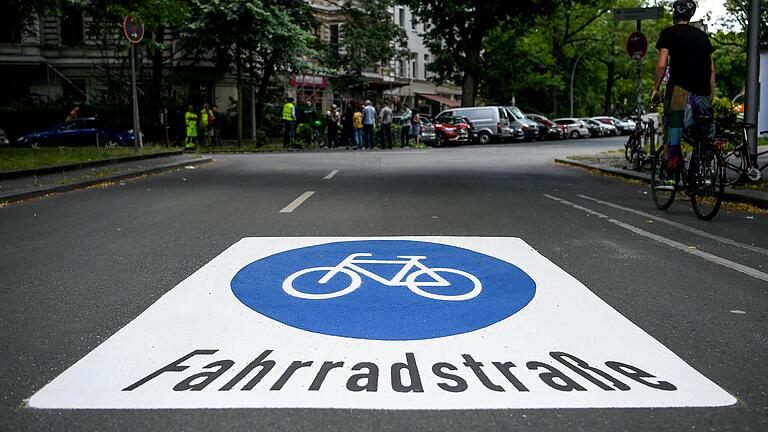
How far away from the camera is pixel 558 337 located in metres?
4.05

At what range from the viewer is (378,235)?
7.37m

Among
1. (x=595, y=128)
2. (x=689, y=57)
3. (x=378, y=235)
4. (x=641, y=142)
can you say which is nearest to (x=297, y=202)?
(x=378, y=235)

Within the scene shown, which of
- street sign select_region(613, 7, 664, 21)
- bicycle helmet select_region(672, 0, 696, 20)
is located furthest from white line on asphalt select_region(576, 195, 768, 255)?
street sign select_region(613, 7, 664, 21)

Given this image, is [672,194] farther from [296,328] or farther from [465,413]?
[465,413]

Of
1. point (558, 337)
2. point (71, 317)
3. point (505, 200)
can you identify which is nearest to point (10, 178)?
point (505, 200)

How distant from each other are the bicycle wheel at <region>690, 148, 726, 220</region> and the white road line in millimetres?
4707

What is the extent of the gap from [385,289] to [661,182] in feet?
19.3

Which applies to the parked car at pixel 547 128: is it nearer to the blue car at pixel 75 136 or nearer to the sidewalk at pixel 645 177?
the sidewalk at pixel 645 177

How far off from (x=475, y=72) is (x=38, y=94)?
77.5 ft

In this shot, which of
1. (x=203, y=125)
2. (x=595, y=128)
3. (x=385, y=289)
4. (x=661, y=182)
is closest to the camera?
(x=385, y=289)

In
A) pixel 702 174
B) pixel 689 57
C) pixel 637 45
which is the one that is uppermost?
pixel 637 45

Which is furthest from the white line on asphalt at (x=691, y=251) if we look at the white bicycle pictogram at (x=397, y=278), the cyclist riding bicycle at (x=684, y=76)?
the white bicycle pictogram at (x=397, y=278)

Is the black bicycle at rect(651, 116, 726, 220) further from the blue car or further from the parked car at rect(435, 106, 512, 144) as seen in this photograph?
the parked car at rect(435, 106, 512, 144)

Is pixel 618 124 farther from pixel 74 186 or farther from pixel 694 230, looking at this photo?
pixel 694 230
